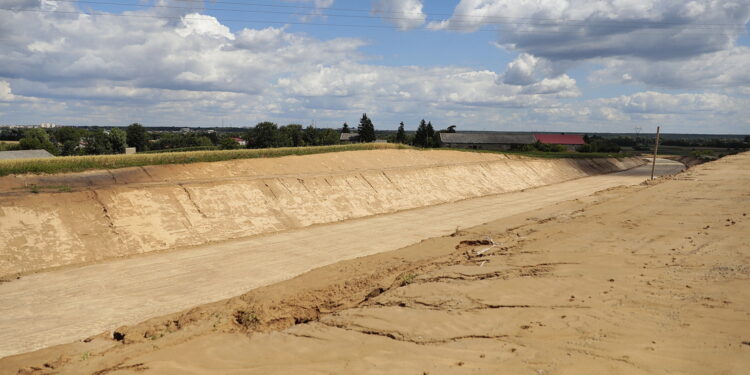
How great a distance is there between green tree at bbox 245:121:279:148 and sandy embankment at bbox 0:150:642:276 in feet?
151

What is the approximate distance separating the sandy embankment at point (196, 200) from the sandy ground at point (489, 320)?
1195cm

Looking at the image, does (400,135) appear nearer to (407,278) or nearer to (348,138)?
(348,138)

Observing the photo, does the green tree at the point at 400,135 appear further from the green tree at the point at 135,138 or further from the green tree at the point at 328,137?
the green tree at the point at 135,138

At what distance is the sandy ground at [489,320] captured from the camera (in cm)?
811

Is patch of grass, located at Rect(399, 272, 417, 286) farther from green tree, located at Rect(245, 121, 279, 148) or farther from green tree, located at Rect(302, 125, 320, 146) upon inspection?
green tree, located at Rect(302, 125, 320, 146)

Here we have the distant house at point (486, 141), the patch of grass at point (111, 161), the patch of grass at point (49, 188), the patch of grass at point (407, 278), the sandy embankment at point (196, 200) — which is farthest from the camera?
the distant house at point (486, 141)

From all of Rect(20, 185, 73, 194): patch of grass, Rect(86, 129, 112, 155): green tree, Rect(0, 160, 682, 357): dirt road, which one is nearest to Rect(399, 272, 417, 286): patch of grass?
Rect(0, 160, 682, 357): dirt road

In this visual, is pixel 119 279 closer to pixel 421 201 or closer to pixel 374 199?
pixel 374 199

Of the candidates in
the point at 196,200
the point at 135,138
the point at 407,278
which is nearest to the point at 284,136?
the point at 135,138

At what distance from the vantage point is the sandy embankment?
77.8 ft

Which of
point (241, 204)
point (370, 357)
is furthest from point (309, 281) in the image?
point (241, 204)

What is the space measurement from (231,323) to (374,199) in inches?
1078

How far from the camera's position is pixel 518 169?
61562 millimetres

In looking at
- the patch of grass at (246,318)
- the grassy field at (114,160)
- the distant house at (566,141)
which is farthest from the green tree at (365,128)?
the patch of grass at (246,318)
